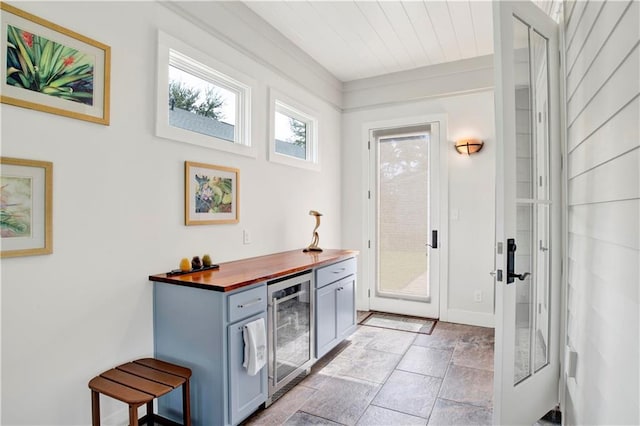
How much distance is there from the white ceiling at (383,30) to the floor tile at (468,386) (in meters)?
2.93

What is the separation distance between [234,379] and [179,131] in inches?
62.3

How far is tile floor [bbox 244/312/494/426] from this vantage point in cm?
215

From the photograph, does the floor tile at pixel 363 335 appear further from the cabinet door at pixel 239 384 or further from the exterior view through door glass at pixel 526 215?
the exterior view through door glass at pixel 526 215

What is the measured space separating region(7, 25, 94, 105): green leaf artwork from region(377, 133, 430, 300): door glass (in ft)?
10.7

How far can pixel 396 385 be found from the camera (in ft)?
8.34

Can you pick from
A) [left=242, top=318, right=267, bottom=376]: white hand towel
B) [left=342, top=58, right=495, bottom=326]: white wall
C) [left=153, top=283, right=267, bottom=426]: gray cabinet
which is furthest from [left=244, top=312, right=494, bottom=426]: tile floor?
[left=342, top=58, right=495, bottom=326]: white wall

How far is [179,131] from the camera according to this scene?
233 centimetres

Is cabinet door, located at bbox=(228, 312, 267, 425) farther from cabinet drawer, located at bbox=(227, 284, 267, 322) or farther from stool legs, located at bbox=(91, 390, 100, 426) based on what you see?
stool legs, located at bbox=(91, 390, 100, 426)

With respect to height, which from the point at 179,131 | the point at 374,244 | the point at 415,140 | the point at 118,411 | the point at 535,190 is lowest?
Result: the point at 118,411

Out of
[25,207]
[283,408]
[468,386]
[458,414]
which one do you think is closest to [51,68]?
[25,207]

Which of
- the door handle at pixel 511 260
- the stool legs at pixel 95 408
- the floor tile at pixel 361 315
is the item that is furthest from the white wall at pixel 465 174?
the stool legs at pixel 95 408

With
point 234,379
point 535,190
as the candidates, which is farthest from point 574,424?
point 234,379

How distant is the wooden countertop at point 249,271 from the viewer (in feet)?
6.44

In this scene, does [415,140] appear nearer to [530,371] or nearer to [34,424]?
[530,371]
